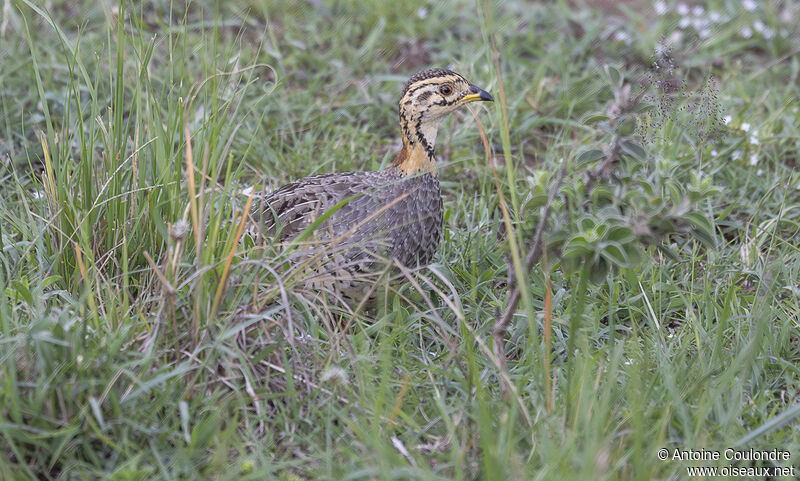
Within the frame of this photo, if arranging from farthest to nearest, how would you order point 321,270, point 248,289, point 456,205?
point 456,205 < point 321,270 < point 248,289

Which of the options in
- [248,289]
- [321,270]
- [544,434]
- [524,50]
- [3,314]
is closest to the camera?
[544,434]

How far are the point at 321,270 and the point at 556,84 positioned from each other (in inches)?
110

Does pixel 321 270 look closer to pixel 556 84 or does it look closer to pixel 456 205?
pixel 456 205

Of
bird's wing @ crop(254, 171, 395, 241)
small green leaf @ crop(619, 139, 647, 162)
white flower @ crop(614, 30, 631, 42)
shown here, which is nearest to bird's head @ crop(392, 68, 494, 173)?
bird's wing @ crop(254, 171, 395, 241)

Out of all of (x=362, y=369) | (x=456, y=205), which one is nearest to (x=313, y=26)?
(x=456, y=205)

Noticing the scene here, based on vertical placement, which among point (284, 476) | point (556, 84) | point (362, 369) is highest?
point (556, 84)

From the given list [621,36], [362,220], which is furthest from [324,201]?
[621,36]

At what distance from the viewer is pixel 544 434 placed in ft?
8.63

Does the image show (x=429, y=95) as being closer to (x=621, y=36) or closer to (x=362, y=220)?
(x=362, y=220)

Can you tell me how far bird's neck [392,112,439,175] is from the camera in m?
3.97

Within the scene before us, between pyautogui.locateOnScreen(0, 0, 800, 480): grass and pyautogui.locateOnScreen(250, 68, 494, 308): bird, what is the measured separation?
0.57 ft

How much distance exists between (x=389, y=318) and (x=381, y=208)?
1.57ft

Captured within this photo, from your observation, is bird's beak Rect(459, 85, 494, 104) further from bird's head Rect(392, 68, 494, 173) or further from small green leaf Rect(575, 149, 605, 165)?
small green leaf Rect(575, 149, 605, 165)

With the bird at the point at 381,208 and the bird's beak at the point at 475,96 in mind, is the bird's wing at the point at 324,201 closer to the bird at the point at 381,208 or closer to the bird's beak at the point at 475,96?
the bird at the point at 381,208
